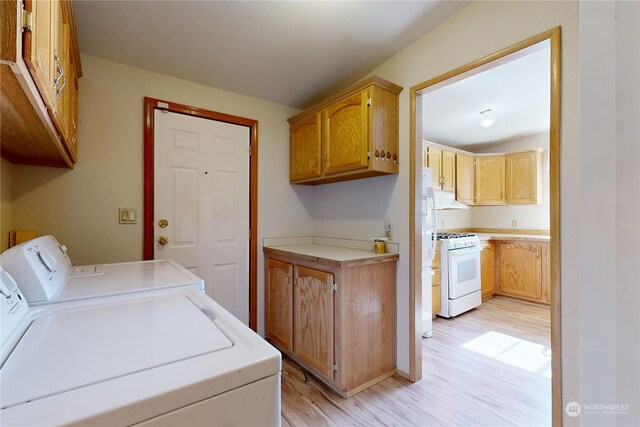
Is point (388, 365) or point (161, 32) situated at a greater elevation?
point (161, 32)

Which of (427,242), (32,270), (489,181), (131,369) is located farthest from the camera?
(489,181)

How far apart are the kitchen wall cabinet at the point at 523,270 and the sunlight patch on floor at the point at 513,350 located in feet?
4.69

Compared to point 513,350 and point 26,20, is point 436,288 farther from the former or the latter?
point 26,20

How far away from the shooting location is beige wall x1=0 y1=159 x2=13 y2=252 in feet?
5.11

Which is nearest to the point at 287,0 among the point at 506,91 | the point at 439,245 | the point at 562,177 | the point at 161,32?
the point at 161,32

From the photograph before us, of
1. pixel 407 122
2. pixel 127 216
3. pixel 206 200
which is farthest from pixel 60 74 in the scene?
pixel 407 122

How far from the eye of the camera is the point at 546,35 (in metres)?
1.37

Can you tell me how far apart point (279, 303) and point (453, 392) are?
4.67ft

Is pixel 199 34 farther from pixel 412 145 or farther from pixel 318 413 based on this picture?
pixel 318 413

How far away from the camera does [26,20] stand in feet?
2.08

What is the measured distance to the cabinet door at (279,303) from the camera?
233cm

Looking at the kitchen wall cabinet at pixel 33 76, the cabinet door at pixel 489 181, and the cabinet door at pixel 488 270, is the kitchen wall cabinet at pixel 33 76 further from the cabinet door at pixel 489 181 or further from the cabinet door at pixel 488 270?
the cabinet door at pixel 489 181

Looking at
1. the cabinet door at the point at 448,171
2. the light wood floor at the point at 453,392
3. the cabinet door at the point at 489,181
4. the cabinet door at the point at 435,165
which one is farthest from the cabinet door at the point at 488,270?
the light wood floor at the point at 453,392
